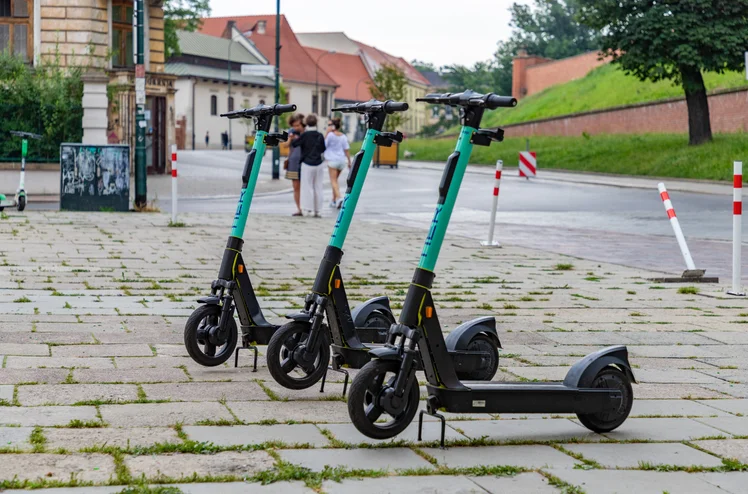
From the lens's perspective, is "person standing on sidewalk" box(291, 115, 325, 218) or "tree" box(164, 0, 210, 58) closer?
"person standing on sidewalk" box(291, 115, 325, 218)

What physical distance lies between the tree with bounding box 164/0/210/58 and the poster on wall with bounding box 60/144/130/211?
33453 millimetres

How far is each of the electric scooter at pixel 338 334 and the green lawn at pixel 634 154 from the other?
31.5m

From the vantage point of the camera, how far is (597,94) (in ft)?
212

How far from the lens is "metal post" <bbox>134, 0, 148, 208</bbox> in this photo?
20.7 m

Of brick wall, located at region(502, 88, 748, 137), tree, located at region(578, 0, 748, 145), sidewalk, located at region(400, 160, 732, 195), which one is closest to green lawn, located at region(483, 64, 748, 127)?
brick wall, located at region(502, 88, 748, 137)

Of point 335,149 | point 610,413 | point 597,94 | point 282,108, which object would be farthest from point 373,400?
point 597,94

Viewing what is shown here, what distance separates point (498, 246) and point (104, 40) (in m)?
23.9

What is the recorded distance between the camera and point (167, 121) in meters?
38.4

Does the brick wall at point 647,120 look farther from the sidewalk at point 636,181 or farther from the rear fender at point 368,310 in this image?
the rear fender at point 368,310

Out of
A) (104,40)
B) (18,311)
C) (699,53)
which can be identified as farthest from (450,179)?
(699,53)

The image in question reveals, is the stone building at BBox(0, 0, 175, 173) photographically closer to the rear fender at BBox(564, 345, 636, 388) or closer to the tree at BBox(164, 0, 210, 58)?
the tree at BBox(164, 0, 210, 58)

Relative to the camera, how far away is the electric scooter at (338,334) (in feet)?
17.8

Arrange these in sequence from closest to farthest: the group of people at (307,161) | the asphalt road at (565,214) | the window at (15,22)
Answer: the asphalt road at (565,214), the group of people at (307,161), the window at (15,22)

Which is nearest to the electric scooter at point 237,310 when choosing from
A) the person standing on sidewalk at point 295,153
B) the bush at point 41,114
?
the person standing on sidewalk at point 295,153
